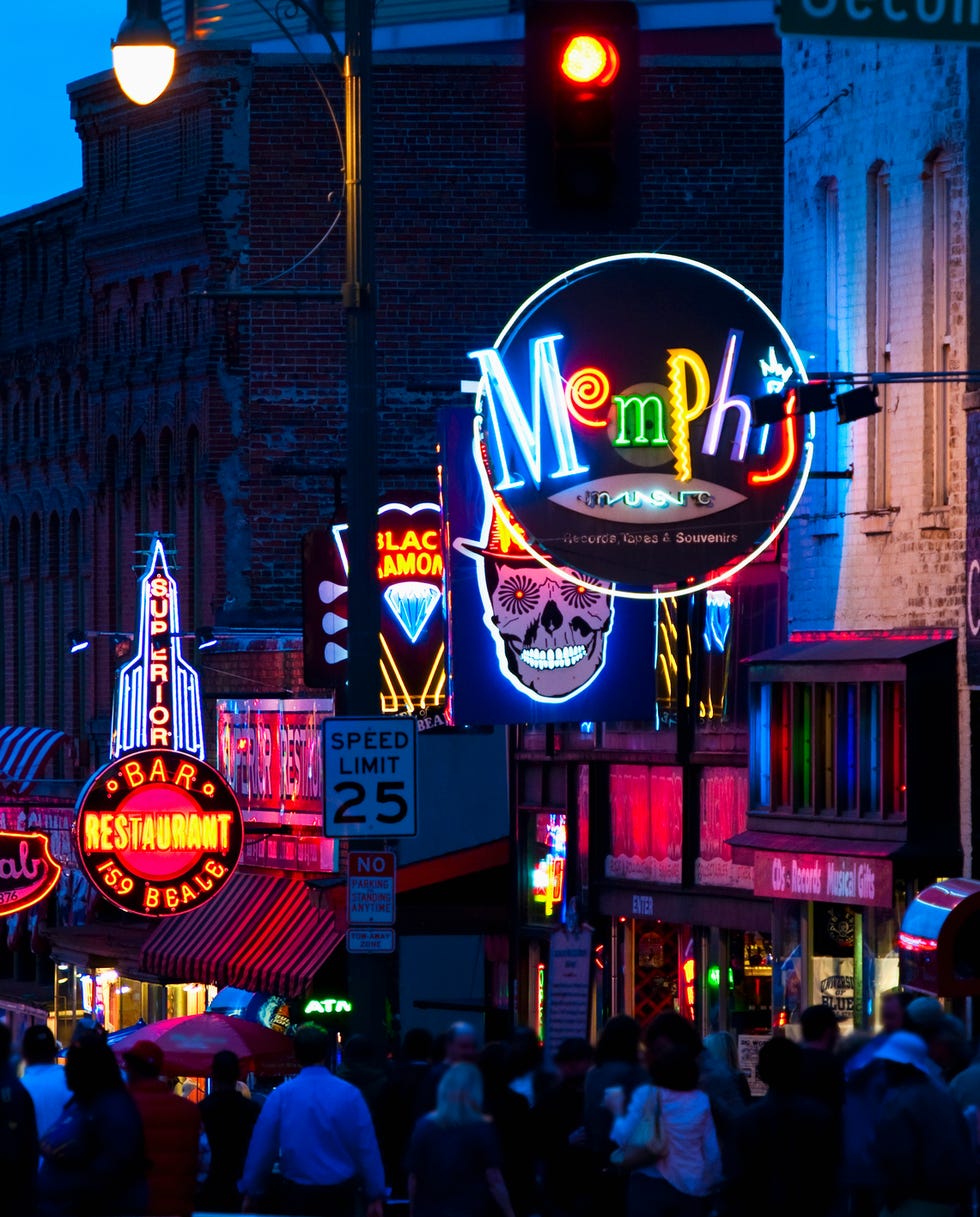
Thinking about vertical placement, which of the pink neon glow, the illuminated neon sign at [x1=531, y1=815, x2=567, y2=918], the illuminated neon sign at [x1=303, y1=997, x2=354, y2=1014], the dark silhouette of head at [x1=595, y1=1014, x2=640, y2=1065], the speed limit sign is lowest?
the illuminated neon sign at [x1=303, y1=997, x2=354, y2=1014]

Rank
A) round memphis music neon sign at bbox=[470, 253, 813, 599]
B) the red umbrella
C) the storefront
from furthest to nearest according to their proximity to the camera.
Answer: the red umbrella < round memphis music neon sign at bbox=[470, 253, 813, 599] < the storefront

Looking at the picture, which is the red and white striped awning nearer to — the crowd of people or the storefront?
the storefront

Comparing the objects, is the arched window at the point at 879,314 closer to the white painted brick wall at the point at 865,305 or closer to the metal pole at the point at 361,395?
the white painted brick wall at the point at 865,305

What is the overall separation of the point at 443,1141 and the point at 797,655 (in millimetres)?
10727

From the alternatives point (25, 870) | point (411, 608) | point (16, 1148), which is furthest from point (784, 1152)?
point (25, 870)

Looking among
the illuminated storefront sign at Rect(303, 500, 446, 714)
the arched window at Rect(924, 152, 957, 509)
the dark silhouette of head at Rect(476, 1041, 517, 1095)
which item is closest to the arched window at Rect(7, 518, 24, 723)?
the illuminated storefront sign at Rect(303, 500, 446, 714)

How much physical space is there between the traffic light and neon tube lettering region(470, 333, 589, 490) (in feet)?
17.4

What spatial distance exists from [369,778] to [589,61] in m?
4.58

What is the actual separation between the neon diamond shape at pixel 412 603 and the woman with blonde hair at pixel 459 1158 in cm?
1466

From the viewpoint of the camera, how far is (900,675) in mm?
21078

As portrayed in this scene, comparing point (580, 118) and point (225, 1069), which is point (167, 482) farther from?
point (580, 118)

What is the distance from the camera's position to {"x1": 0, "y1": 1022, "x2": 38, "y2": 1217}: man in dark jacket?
1227 centimetres

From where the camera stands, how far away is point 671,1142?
12.8 meters

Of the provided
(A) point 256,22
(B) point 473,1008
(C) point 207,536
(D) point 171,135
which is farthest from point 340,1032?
(A) point 256,22
